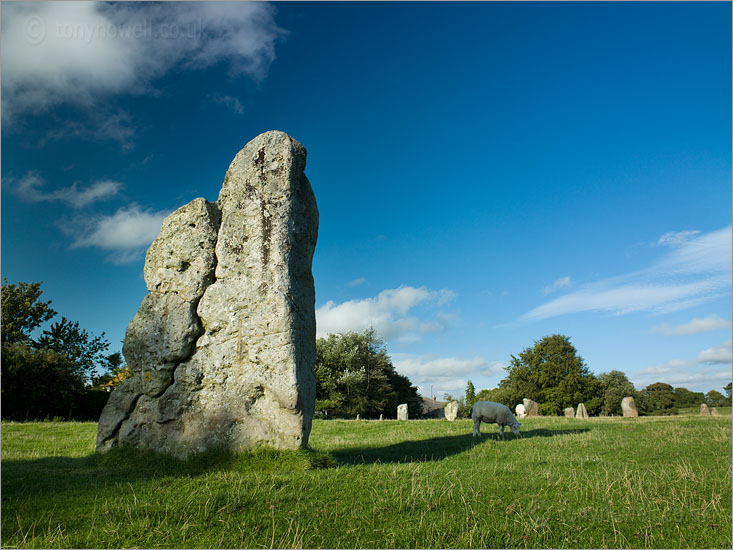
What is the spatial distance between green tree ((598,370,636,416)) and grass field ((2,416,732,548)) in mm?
49086

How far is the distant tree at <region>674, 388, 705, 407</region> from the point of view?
70.9 m

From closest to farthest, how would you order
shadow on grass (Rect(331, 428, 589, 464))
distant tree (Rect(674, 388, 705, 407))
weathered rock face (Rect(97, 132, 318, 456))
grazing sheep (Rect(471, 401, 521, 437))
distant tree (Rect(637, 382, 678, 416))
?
weathered rock face (Rect(97, 132, 318, 456)) < shadow on grass (Rect(331, 428, 589, 464)) < grazing sheep (Rect(471, 401, 521, 437)) < distant tree (Rect(637, 382, 678, 416)) < distant tree (Rect(674, 388, 705, 407))

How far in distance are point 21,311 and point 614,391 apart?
70400 millimetres

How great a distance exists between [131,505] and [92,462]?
5053mm

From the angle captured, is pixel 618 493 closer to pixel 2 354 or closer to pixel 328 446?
pixel 328 446

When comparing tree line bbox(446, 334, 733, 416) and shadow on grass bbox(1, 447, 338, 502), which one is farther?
tree line bbox(446, 334, 733, 416)

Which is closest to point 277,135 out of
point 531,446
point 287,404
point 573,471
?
point 287,404

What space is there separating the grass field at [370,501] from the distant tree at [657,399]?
61617 mm

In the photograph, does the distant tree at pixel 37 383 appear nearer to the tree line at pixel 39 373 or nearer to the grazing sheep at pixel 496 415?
the tree line at pixel 39 373

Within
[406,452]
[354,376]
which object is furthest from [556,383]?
[406,452]

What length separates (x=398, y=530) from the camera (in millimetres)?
6059

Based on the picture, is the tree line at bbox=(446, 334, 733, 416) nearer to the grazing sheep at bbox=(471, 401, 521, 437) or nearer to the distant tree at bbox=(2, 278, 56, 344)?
the grazing sheep at bbox=(471, 401, 521, 437)

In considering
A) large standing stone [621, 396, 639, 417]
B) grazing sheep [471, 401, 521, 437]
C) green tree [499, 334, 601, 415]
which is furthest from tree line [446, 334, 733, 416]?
grazing sheep [471, 401, 521, 437]

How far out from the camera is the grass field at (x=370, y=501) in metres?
5.88
